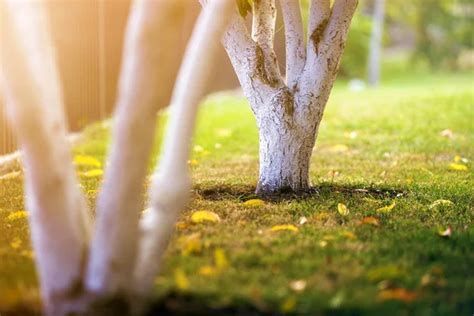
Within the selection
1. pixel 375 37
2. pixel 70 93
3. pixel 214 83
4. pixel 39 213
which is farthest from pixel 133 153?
pixel 375 37

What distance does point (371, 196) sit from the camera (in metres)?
4.94

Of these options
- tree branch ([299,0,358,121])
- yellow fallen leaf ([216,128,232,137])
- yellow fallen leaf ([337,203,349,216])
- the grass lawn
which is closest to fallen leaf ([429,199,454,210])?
the grass lawn

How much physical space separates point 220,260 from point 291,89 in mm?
1733

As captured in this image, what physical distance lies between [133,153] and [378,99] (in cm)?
839

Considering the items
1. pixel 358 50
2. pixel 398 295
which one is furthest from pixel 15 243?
pixel 358 50

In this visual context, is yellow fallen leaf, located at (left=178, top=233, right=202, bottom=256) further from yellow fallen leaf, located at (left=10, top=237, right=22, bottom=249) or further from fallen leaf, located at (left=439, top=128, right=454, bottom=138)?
fallen leaf, located at (left=439, top=128, right=454, bottom=138)

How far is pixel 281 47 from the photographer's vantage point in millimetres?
13562

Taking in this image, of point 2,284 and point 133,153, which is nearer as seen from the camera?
point 133,153

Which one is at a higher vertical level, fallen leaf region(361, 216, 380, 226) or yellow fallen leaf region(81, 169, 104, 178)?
fallen leaf region(361, 216, 380, 226)

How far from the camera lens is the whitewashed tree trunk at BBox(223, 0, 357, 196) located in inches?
189

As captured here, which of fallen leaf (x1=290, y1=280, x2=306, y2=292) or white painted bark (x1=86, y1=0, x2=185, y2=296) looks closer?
white painted bark (x1=86, y1=0, x2=185, y2=296)

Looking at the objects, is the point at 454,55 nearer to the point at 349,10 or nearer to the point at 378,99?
the point at 378,99

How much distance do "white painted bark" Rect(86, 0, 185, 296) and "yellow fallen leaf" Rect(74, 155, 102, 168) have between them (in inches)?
141

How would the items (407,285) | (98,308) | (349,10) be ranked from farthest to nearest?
(349,10) → (407,285) → (98,308)
